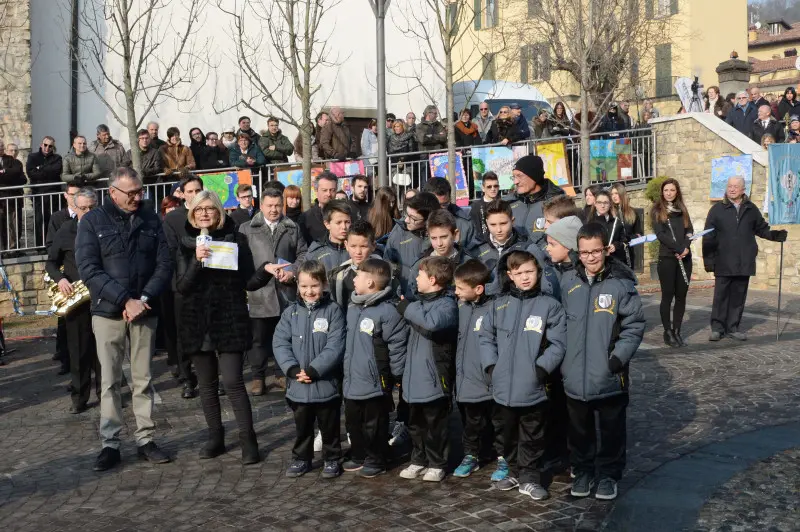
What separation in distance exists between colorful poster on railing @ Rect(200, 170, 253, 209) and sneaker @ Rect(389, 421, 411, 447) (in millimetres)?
9647

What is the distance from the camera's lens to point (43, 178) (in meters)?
16.0

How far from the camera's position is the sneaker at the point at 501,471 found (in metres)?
6.62

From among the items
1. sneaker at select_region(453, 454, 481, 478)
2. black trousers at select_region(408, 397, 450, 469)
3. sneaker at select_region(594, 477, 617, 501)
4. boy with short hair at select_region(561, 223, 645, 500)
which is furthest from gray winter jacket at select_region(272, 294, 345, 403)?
sneaker at select_region(594, 477, 617, 501)

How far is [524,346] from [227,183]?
11419 mm

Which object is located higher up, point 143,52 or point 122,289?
point 143,52

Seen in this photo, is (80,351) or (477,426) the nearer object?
(477,426)

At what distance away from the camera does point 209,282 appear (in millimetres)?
7449

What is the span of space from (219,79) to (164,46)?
1.35 m

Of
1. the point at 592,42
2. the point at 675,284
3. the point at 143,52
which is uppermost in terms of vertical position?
the point at 592,42

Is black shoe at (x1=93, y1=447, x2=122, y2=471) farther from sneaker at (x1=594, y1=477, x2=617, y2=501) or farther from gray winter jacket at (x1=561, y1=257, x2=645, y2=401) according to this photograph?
sneaker at (x1=594, y1=477, x2=617, y2=501)

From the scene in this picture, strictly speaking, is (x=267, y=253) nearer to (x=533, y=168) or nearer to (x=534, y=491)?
(x=533, y=168)

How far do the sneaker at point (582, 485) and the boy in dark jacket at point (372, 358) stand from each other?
1.36 metres

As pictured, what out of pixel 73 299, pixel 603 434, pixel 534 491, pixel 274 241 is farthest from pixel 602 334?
pixel 73 299

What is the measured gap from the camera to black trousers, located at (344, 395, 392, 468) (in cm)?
699
